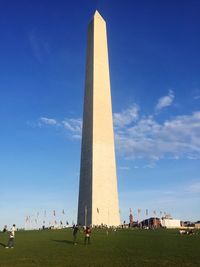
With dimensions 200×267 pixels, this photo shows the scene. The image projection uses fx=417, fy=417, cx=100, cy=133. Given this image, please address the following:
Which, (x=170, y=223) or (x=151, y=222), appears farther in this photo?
(x=151, y=222)

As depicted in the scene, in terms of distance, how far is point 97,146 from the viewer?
5712 cm

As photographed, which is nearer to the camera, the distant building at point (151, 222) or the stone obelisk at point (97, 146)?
the stone obelisk at point (97, 146)

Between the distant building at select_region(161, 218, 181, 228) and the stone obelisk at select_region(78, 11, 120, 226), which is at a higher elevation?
the stone obelisk at select_region(78, 11, 120, 226)

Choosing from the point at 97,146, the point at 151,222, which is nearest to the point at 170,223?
the point at 151,222

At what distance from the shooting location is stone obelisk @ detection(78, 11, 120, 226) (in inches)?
2189

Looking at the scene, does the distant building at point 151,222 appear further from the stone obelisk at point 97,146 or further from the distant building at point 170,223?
the stone obelisk at point 97,146

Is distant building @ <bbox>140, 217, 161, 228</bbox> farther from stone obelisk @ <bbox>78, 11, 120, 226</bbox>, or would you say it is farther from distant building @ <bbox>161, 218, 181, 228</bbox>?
stone obelisk @ <bbox>78, 11, 120, 226</bbox>

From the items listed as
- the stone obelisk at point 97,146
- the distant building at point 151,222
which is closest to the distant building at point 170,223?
the distant building at point 151,222

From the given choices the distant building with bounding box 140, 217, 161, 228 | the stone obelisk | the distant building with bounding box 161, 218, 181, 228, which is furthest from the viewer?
the distant building with bounding box 140, 217, 161, 228

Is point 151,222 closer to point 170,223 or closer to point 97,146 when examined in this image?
point 170,223

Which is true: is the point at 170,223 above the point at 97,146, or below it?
below

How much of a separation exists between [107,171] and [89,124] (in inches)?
276

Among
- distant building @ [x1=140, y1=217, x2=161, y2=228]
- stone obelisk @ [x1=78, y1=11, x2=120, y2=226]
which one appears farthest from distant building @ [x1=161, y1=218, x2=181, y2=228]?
stone obelisk @ [x1=78, y1=11, x2=120, y2=226]

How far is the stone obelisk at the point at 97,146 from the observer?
55.6 m
